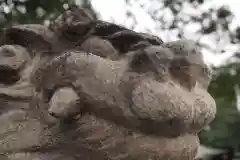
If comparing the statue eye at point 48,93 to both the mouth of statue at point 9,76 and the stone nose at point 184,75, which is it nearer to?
the mouth of statue at point 9,76

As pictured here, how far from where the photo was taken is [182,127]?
28.2 inches

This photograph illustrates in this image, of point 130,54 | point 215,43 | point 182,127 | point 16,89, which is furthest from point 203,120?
point 215,43

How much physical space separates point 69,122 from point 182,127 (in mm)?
168

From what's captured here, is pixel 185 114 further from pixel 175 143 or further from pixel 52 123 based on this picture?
pixel 52 123

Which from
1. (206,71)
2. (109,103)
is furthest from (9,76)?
(206,71)

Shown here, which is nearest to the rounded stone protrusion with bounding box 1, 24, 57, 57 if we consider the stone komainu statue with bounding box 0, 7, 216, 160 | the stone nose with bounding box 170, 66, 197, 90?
the stone komainu statue with bounding box 0, 7, 216, 160

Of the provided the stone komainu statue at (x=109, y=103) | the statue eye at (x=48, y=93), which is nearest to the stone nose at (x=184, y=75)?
the stone komainu statue at (x=109, y=103)

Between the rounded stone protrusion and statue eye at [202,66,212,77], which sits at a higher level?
the rounded stone protrusion

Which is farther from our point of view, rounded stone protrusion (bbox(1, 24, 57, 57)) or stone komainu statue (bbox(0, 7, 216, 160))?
rounded stone protrusion (bbox(1, 24, 57, 57))

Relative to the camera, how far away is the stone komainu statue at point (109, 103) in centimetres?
70

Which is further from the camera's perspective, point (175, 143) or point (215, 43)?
point (215, 43)

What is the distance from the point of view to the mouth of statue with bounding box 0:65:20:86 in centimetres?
78

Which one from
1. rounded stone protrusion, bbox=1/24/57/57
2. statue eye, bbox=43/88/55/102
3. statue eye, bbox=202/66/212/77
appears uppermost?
rounded stone protrusion, bbox=1/24/57/57

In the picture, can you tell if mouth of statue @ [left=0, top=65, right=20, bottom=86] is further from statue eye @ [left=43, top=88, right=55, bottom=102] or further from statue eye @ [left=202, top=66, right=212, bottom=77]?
statue eye @ [left=202, top=66, right=212, bottom=77]
